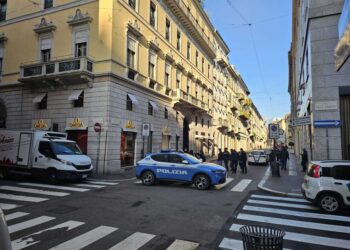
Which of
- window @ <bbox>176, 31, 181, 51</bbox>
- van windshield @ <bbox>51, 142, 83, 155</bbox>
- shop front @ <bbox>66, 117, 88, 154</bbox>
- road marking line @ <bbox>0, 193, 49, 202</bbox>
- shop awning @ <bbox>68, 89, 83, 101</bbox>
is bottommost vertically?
road marking line @ <bbox>0, 193, 49, 202</bbox>

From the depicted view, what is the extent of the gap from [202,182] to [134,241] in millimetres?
7356

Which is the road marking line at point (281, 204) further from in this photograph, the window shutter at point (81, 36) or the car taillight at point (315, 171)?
the window shutter at point (81, 36)

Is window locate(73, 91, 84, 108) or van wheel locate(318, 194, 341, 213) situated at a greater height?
window locate(73, 91, 84, 108)

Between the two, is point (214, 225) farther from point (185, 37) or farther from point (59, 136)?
point (185, 37)

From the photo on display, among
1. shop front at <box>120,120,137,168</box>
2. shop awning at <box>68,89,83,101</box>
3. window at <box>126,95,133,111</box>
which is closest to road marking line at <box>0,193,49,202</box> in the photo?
shop awning at <box>68,89,83,101</box>

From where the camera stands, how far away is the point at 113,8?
65.2 feet

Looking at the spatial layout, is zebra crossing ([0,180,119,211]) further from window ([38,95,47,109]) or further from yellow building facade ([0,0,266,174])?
window ([38,95,47,109])

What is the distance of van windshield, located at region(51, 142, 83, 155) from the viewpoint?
576 inches

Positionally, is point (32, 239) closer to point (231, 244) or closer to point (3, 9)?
point (231, 244)

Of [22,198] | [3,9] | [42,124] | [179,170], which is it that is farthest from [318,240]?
[3,9]

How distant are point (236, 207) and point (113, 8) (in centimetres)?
1644

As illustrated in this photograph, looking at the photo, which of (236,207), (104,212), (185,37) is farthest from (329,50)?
(185,37)

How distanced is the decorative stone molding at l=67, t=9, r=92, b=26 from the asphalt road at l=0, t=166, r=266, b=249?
41.9ft

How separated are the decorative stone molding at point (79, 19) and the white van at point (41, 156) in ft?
30.0
